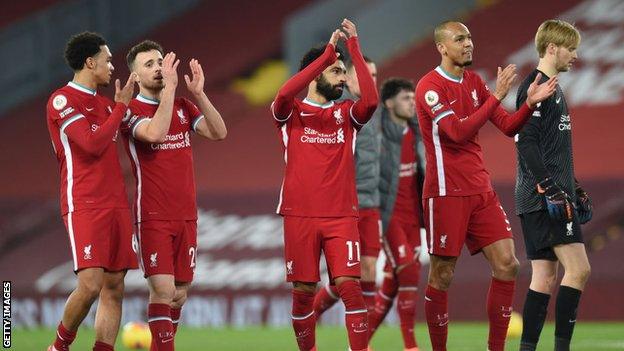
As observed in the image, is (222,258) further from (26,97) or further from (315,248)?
(315,248)

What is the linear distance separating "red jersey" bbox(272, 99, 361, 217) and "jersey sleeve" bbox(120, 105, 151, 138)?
95 cm

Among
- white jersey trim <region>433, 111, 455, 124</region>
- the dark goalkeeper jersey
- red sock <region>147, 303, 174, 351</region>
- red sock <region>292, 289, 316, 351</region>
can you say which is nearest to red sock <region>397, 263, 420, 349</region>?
red sock <region>292, 289, 316, 351</region>

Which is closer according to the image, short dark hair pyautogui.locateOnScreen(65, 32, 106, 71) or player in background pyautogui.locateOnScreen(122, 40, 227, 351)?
player in background pyautogui.locateOnScreen(122, 40, 227, 351)

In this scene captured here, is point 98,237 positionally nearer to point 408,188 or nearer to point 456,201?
point 456,201

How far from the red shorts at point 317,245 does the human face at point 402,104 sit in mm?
2685

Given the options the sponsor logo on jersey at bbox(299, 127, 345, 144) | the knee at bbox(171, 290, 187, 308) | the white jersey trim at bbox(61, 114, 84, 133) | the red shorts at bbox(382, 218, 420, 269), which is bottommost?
the knee at bbox(171, 290, 187, 308)

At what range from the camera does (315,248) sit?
832 centimetres

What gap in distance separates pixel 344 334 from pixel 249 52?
5.42 m

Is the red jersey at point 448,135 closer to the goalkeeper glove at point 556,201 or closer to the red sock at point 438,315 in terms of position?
the goalkeeper glove at point 556,201

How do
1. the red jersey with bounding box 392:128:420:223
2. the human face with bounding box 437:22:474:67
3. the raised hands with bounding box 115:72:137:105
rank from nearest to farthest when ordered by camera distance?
1. the raised hands with bounding box 115:72:137:105
2. the human face with bounding box 437:22:474:67
3. the red jersey with bounding box 392:128:420:223

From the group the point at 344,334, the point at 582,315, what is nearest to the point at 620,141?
the point at 582,315

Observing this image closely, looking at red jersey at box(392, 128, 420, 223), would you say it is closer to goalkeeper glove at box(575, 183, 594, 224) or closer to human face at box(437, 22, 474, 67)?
human face at box(437, 22, 474, 67)

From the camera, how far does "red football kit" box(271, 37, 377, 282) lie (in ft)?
27.1

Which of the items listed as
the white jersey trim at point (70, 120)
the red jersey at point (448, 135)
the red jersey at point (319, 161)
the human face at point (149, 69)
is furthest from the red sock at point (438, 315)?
the white jersey trim at point (70, 120)
